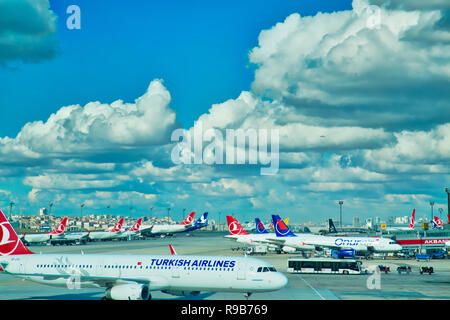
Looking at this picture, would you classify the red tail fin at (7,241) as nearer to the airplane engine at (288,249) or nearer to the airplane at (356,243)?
the airplane at (356,243)

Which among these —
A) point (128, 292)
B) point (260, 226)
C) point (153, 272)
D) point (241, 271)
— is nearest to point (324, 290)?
point (241, 271)

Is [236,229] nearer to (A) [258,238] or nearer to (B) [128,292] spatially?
(A) [258,238]

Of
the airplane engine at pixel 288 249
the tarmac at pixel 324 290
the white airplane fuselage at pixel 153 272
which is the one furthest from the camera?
the airplane engine at pixel 288 249

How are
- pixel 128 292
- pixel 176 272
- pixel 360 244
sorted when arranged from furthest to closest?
pixel 360 244 → pixel 176 272 → pixel 128 292

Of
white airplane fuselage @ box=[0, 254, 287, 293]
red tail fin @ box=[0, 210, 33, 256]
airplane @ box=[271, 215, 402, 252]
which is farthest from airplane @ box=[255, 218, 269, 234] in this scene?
white airplane fuselage @ box=[0, 254, 287, 293]

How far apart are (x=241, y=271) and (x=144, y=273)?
413 inches

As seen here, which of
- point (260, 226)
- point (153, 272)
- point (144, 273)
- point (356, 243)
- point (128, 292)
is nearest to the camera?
point (128, 292)

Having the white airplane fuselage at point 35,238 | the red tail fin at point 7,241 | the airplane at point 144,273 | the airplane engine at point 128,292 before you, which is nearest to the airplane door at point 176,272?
the airplane at point 144,273

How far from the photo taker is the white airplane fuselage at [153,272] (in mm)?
48688

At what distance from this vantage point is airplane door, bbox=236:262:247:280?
48.6 metres

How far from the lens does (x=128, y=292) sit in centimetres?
4684
